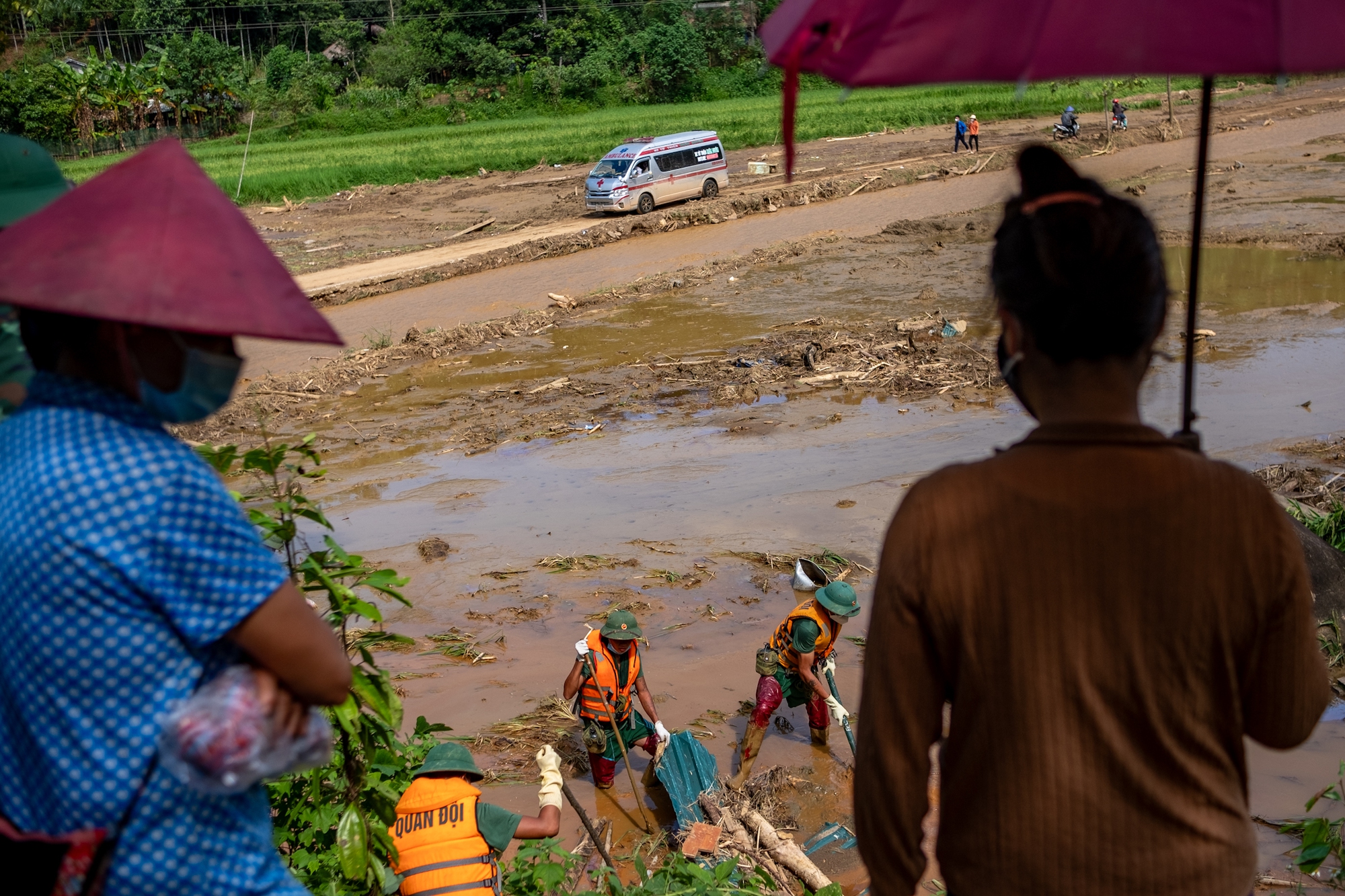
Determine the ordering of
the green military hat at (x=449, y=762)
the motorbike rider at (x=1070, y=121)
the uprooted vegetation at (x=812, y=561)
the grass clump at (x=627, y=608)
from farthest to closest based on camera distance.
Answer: the motorbike rider at (x=1070, y=121), the uprooted vegetation at (x=812, y=561), the grass clump at (x=627, y=608), the green military hat at (x=449, y=762)

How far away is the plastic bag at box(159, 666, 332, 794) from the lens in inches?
56.8

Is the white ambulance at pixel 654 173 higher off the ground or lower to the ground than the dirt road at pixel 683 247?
higher

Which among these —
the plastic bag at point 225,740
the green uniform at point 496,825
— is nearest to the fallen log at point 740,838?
the green uniform at point 496,825

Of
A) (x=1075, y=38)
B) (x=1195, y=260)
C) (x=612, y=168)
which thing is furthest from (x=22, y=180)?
(x=612, y=168)

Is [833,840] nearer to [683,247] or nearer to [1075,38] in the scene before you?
[1075,38]

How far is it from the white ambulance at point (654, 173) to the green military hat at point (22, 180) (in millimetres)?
21025

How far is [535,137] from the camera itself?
126 ft

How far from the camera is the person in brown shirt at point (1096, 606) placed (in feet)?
4.71

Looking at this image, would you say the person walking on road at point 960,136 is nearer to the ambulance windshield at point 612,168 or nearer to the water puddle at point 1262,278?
the ambulance windshield at point 612,168

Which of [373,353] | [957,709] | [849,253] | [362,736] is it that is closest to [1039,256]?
[957,709]

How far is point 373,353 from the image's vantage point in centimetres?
1401

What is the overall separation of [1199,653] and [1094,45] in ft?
2.61

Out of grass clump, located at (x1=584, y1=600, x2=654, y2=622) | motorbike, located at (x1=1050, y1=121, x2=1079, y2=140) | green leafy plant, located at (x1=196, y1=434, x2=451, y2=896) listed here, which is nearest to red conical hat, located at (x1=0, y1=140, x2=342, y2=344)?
green leafy plant, located at (x1=196, y1=434, x2=451, y2=896)

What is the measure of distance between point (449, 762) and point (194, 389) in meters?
2.07
